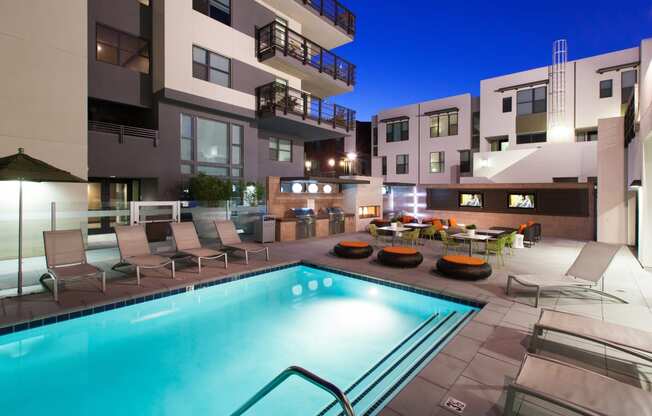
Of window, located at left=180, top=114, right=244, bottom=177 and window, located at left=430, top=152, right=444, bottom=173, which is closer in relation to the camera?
window, located at left=180, top=114, right=244, bottom=177

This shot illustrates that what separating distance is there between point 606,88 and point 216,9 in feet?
72.5

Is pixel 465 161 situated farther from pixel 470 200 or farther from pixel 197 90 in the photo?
pixel 197 90

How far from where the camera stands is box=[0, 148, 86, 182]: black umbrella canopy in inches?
219

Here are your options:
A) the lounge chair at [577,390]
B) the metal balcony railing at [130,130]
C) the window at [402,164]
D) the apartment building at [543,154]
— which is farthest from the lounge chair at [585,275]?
the window at [402,164]

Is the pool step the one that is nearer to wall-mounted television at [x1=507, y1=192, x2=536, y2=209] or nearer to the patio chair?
the patio chair

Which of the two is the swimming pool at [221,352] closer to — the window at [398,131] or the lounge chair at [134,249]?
the lounge chair at [134,249]

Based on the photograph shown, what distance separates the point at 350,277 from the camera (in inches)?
322

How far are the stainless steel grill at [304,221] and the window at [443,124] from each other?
16302mm

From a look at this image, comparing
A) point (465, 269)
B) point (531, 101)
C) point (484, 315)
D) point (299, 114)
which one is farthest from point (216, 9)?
point (531, 101)

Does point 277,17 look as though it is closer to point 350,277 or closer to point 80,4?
point 80,4

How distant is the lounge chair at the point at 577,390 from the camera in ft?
8.00

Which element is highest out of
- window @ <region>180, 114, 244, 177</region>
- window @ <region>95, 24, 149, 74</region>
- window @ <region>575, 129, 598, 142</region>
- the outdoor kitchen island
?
window @ <region>95, 24, 149, 74</region>

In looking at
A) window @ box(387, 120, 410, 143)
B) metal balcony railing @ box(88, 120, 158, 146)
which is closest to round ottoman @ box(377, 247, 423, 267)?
metal balcony railing @ box(88, 120, 158, 146)

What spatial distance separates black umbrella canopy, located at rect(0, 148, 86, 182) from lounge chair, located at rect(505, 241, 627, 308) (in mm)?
9130
